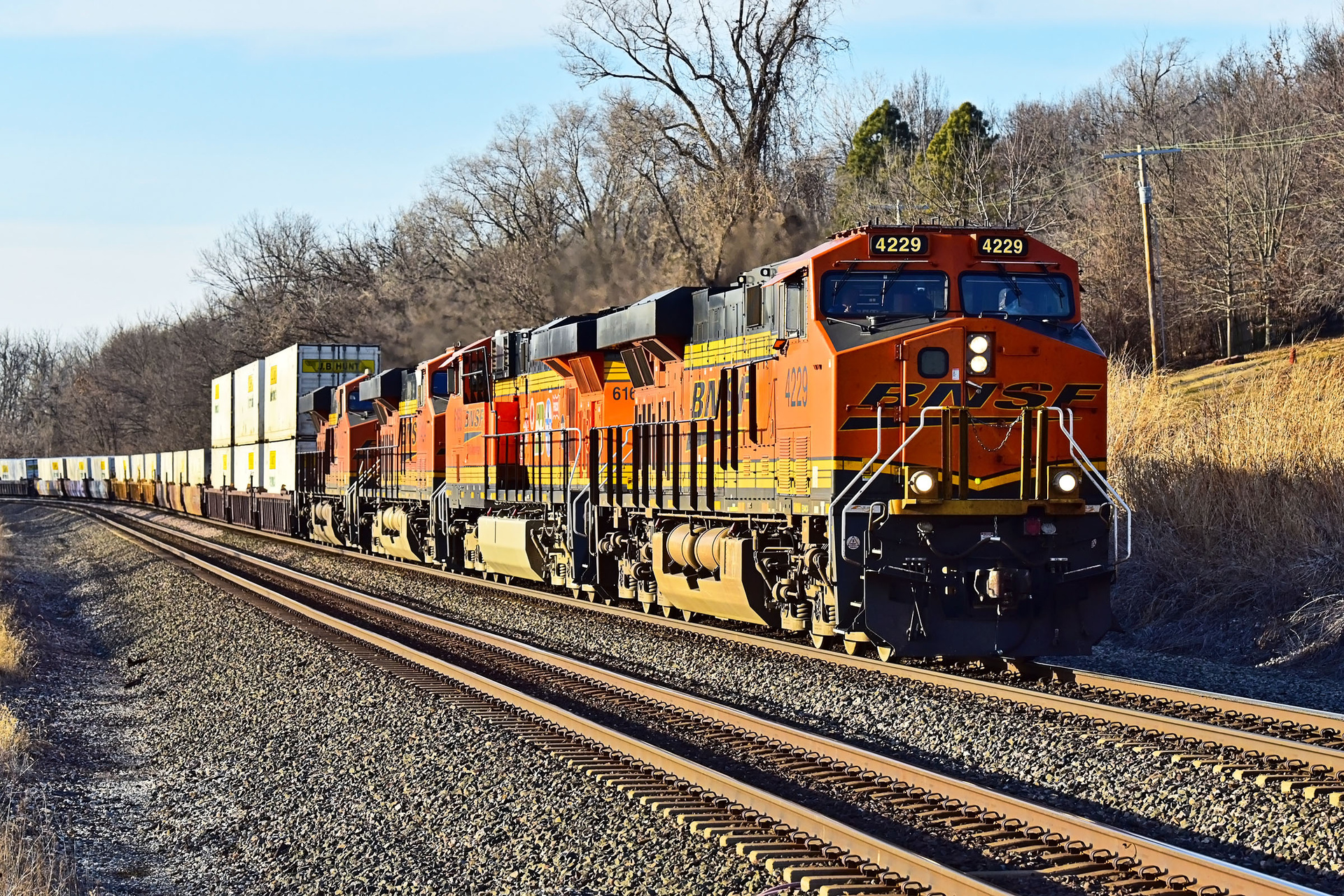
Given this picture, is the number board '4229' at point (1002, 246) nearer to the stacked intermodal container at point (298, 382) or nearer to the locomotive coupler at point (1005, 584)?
the locomotive coupler at point (1005, 584)

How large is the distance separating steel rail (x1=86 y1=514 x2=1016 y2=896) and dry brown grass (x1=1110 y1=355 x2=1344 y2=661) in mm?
6723

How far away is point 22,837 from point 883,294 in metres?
7.28

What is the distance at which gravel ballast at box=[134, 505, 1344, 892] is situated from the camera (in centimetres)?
598

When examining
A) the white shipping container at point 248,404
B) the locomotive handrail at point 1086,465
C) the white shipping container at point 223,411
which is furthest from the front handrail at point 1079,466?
the white shipping container at point 223,411

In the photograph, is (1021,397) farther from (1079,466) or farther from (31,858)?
(31,858)

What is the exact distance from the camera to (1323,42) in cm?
4950

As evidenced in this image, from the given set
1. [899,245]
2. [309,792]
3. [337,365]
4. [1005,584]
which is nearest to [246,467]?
[337,365]

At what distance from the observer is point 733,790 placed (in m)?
6.81

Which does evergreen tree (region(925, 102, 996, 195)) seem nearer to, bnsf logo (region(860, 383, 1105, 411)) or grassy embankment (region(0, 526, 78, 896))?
bnsf logo (region(860, 383, 1105, 411))

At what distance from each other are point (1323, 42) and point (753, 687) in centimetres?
4969

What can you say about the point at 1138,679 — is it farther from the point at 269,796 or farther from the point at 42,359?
the point at 42,359

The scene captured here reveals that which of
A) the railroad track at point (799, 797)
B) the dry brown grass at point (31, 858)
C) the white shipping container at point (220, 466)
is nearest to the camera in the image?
the railroad track at point (799, 797)

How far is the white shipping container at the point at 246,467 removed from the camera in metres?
36.5

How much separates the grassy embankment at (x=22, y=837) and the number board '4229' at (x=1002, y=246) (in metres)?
7.97
